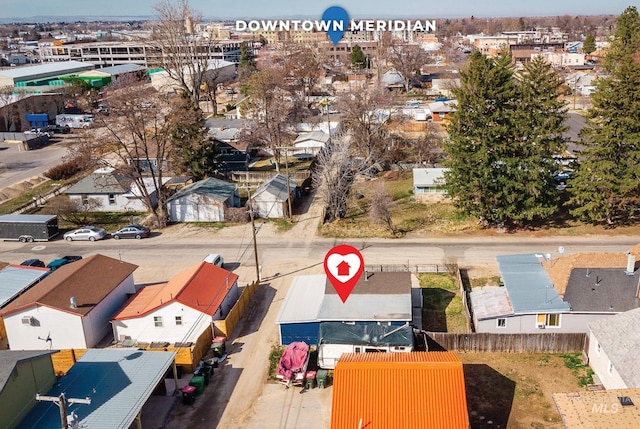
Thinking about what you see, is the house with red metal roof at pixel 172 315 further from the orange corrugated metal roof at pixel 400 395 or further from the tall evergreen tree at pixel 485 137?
the tall evergreen tree at pixel 485 137

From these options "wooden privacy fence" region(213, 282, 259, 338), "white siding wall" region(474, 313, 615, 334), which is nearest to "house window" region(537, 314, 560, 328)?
"white siding wall" region(474, 313, 615, 334)

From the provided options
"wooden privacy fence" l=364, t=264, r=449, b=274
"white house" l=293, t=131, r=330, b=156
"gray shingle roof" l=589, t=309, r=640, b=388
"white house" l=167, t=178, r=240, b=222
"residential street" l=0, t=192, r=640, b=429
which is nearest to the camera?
"gray shingle roof" l=589, t=309, r=640, b=388

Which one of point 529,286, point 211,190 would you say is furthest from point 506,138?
point 211,190

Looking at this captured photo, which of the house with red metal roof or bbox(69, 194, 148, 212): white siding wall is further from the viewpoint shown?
bbox(69, 194, 148, 212): white siding wall

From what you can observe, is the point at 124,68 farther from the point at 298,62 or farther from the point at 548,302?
the point at 548,302

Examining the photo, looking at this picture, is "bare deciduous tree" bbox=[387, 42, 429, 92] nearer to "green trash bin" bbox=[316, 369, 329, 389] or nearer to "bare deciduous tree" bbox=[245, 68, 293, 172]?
"bare deciduous tree" bbox=[245, 68, 293, 172]
